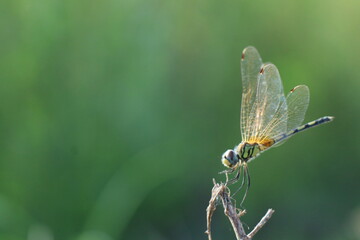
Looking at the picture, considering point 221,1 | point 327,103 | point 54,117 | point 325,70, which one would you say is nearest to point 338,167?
point 327,103

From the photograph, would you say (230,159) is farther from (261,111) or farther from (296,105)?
(296,105)

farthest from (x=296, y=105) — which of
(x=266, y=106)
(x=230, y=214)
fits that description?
(x=230, y=214)

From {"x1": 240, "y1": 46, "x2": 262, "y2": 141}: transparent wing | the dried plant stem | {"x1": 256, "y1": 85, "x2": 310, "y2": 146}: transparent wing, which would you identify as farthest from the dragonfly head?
the dried plant stem

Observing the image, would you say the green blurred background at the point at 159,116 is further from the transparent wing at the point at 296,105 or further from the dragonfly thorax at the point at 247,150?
the dragonfly thorax at the point at 247,150

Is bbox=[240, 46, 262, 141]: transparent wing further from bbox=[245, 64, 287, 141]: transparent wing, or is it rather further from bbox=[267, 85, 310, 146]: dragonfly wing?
bbox=[267, 85, 310, 146]: dragonfly wing

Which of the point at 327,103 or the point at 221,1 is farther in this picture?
the point at 221,1

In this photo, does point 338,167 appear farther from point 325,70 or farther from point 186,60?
point 186,60

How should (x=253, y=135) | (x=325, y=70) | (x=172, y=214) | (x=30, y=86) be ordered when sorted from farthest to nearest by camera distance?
(x=325, y=70) → (x=30, y=86) → (x=172, y=214) → (x=253, y=135)
